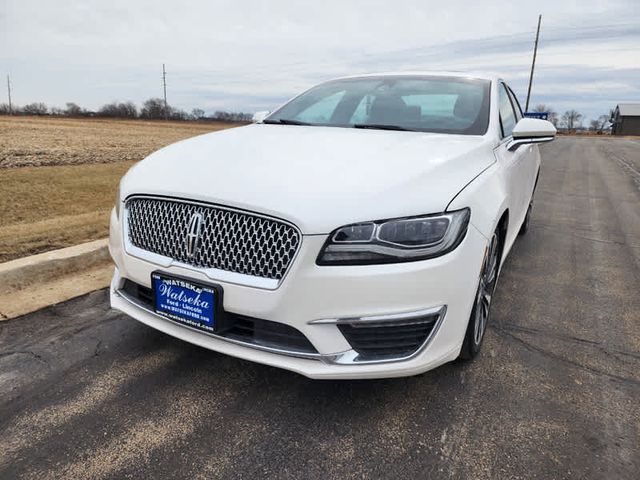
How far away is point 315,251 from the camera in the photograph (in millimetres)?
1934

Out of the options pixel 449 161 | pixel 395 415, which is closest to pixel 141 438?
pixel 395 415

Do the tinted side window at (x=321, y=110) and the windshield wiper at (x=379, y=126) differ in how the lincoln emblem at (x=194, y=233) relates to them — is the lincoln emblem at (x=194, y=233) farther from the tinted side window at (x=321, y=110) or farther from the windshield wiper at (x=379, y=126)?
the tinted side window at (x=321, y=110)

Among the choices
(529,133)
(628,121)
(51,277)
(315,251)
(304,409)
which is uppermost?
(628,121)

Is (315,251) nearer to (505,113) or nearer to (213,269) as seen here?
(213,269)

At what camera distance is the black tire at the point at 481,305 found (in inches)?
95.7

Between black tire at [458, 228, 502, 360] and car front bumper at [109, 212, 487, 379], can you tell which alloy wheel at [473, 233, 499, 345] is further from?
car front bumper at [109, 212, 487, 379]

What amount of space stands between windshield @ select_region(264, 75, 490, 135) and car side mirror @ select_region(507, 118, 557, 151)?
0.23 m

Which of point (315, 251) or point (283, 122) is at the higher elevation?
point (283, 122)

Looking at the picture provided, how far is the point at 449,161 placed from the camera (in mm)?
2363

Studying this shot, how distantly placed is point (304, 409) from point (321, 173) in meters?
1.09

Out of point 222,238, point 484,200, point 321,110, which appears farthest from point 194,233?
point 321,110

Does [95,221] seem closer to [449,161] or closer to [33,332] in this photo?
[33,332]

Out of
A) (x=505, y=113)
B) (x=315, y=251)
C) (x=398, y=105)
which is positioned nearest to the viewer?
(x=315, y=251)

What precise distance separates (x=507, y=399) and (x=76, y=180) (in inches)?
295
